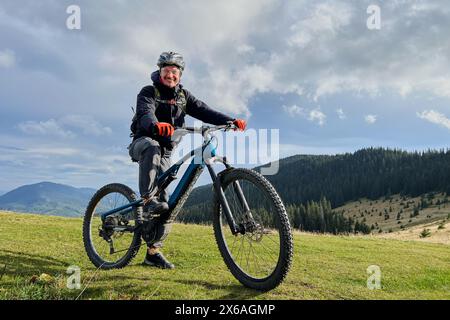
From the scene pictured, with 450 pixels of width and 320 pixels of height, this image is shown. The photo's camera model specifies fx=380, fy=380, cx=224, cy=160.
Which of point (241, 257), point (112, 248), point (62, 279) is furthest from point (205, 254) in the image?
point (62, 279)

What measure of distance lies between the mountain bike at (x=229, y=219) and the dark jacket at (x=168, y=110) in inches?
24.6

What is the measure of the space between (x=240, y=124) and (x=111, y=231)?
3644 millimetres

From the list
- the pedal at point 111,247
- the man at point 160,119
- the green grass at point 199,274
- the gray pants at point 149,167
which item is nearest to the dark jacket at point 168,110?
the man at point 160,119

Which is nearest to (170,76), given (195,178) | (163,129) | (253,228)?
(163,129)

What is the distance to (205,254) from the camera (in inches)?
363

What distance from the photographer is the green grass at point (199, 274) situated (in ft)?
18.3

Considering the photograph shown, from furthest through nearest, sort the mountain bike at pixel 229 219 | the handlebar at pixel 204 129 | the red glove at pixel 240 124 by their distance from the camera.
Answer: the red glove at pixel 240 124, the handlebar at pixel 204 129, the mountain bike at pixel 229 219

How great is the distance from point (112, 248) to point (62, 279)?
1873 mm

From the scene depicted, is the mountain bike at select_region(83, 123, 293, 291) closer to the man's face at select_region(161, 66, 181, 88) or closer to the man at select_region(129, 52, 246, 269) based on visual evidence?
the man at select_region(129, 52, 246, 269)

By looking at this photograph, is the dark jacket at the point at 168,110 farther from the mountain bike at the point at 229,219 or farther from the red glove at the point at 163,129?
the red glove at the point at 163,129

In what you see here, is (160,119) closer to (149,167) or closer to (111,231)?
(149,167)

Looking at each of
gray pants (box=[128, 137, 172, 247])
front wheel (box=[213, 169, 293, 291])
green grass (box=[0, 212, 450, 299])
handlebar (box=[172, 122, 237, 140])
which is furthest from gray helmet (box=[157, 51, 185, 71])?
green grass (box=[0, 212, 450, 299])
